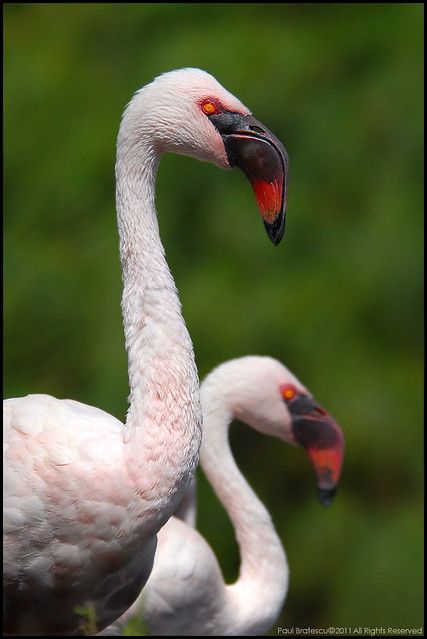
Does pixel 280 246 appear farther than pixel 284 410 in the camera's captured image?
Yes

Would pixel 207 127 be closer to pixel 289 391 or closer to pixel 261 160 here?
pixel 261 160

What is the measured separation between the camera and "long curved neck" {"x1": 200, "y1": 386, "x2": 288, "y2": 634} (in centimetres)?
A: 470

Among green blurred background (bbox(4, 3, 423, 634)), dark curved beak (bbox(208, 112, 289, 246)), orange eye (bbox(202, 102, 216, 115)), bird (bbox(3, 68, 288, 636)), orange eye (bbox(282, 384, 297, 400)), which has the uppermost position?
orange eye (bbox(202, 102, 216, 115))

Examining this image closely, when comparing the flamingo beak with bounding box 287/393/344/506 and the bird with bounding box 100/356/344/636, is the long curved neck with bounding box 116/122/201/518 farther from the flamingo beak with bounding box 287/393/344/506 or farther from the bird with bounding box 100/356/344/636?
the flamingo beak with bounding box 287/393/344/506

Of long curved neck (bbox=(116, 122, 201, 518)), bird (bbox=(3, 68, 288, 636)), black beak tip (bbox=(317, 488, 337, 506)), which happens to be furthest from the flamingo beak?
long curved neck (bbox=(116, 122, 201, 518))

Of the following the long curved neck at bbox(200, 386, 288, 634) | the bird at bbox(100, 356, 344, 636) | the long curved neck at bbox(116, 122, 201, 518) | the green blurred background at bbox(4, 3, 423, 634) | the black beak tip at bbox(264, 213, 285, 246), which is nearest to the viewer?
the long curved neck at bbox(116, 122, 201, 518)

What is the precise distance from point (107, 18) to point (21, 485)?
9.50m

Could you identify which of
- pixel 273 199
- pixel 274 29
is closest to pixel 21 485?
pixel 273 199

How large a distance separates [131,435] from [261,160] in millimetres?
756

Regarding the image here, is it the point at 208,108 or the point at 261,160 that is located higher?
the point at 208,108

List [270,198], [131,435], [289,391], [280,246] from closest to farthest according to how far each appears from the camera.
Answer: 1. [131,435]
2. [270,198]
3. [289,391]
4. [280,246]

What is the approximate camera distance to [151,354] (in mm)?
3273

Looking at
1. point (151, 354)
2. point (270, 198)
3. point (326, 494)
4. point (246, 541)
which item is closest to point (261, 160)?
point (270, 198)

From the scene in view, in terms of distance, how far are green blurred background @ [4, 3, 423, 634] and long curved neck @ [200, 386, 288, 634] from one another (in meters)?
2.65
